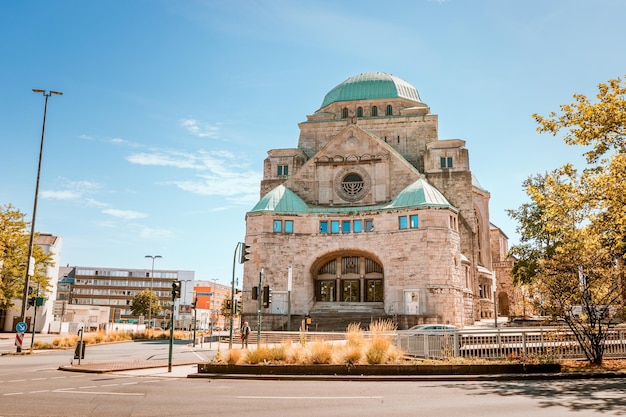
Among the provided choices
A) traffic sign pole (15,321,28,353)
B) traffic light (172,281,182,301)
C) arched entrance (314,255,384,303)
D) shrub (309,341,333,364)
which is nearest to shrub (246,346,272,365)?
shrub (309,341,333,364)

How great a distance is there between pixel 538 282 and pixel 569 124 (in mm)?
5805

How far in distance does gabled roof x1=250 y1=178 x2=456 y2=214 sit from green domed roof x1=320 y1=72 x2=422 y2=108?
15192 mm

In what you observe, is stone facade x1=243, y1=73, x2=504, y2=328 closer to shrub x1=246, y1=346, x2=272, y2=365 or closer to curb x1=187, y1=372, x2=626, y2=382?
shrub x1=246, y1=346, x2=272, y2=365

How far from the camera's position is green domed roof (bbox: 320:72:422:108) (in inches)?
2072

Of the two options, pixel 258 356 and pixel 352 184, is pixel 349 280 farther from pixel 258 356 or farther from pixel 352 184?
pixel 258 356

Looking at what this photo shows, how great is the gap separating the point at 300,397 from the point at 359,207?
30.1 m

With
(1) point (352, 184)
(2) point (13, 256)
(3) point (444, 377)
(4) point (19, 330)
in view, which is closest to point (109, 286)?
(2) point (13, 256)

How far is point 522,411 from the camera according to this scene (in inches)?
368

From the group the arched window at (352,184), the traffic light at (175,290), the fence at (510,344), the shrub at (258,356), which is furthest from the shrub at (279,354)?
the arched window at (352,184)

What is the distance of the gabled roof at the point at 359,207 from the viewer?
124 feet

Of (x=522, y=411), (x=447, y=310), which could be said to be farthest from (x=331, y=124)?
(x=522, y=411)

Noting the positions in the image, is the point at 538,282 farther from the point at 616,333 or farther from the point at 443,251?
the point at 443,251

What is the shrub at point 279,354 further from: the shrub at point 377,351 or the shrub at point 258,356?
the shrub at point 377,351

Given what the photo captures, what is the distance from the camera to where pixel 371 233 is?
1542 inches
